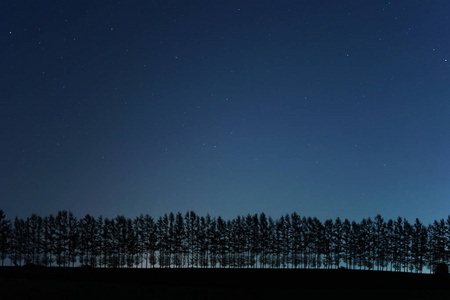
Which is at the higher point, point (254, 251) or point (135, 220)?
point (135, 220)

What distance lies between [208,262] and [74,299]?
97.1m

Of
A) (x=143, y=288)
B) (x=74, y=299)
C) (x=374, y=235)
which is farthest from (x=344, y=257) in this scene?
(x=74, y=299)

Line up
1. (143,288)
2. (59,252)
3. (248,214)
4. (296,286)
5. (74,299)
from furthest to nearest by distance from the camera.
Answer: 1. (248,214)
2. (59,252)
3. (296,286)
4. (143,288)
5. (74,299)

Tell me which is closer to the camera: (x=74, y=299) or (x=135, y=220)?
(x=74, y=299)

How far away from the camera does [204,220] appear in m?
132

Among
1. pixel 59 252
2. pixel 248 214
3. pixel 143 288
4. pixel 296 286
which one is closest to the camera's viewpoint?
pixel 143 288

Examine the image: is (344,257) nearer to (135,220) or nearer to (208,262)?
(208,262)

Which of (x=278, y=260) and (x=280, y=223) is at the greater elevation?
A: (x=280, y=223)

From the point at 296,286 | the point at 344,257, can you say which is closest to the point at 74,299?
the point at 296,286

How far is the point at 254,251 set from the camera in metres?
128

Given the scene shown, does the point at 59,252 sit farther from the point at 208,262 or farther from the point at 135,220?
the point at 208,262

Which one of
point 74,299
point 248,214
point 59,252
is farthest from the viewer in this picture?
point 248,214

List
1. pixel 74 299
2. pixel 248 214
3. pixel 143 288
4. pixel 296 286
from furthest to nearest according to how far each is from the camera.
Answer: pixel 248 214 → pixel 296 286 → pixel 143 288 → pixel 74 299

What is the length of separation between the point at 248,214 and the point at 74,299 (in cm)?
10114
